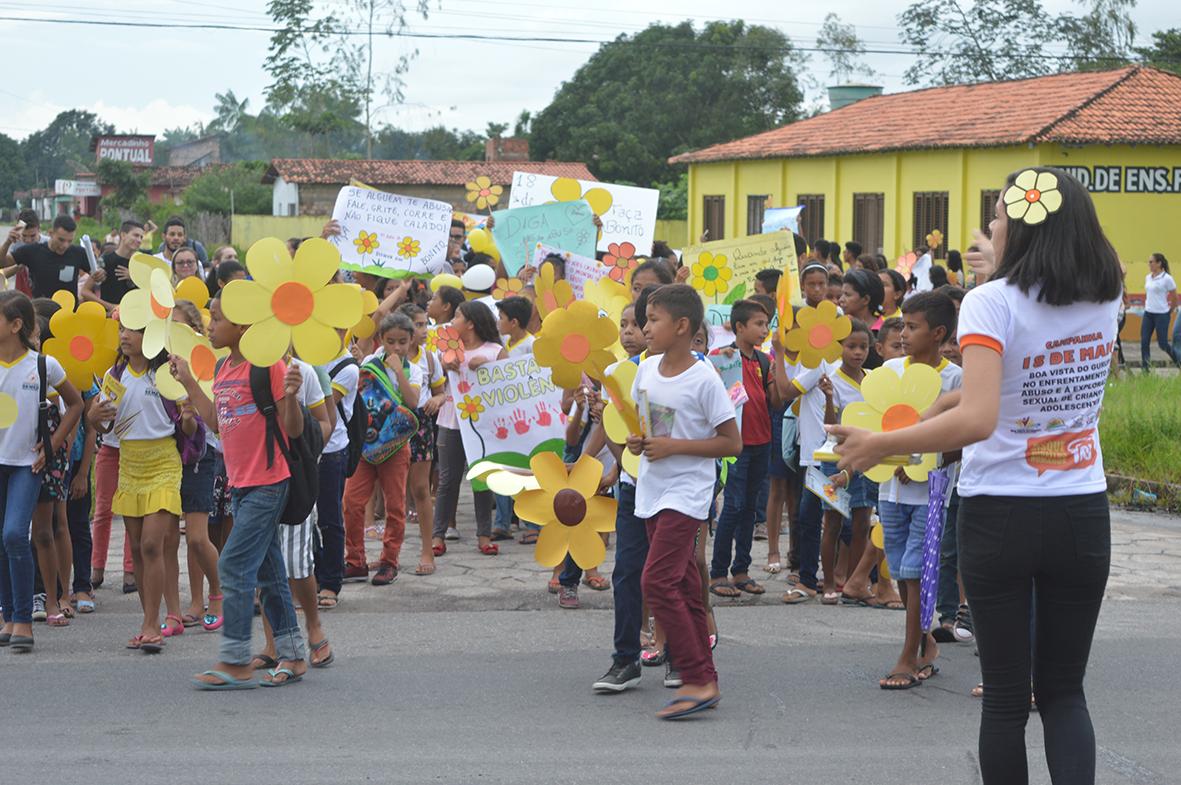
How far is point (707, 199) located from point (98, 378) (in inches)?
1275

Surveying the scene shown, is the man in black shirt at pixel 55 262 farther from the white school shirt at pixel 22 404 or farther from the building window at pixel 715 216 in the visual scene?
the building window at pixel 715 216

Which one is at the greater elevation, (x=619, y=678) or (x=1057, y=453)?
(x=1057, y=453)

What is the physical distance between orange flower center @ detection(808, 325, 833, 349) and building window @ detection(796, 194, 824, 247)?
26.6 m

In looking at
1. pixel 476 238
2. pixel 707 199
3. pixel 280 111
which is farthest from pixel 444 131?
pixel 476 238

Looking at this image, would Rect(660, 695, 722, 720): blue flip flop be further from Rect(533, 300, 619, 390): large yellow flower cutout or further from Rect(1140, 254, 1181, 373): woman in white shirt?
Rect(1140, 254, 1181, 373): woman in white shirt

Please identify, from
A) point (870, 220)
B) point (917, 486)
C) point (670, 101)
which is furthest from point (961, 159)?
point (670, 101)

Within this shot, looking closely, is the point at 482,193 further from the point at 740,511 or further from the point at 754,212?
the point at 754,212

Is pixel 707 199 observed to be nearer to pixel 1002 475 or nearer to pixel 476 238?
pixel 476 238

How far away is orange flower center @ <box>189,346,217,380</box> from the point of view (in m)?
6.45

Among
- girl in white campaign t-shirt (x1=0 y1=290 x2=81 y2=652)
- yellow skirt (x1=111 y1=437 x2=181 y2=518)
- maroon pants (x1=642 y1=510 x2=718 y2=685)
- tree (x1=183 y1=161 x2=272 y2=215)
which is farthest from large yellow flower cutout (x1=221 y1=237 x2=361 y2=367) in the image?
tree (x1=183 y1=161 x2=272 y2=215)

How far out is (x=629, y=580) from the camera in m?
6.12

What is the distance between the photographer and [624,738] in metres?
5.39

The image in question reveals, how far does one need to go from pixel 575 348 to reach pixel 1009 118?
23991 millimetres

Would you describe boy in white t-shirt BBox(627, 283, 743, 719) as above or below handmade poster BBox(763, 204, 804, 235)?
below
